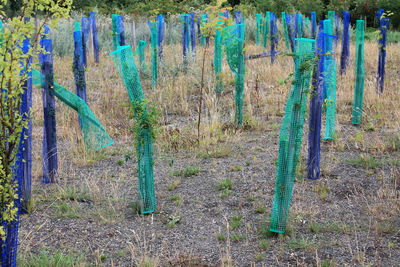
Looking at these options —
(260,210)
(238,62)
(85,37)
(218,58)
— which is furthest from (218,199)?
(85,37)

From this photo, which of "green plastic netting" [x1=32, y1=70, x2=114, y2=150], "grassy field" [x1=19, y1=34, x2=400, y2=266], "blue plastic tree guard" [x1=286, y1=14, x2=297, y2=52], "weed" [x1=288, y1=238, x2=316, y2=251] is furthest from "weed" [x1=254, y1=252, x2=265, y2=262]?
"blue plastic tree guard" [x1=286, y1=14, x2=297, y2=52]

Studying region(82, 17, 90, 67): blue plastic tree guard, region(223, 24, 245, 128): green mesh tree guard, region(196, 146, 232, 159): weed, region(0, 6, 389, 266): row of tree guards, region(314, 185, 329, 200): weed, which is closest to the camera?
region(0, 6, 389, 266): row of tree guards

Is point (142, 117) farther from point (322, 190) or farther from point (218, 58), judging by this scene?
point (218, 58)

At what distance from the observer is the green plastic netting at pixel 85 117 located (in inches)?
210

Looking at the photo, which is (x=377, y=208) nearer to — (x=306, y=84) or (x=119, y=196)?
(x=306, y=84)

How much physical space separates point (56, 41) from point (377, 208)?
39.0 feet

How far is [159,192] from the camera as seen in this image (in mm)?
5172

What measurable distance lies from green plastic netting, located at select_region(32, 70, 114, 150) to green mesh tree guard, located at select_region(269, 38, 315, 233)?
253 cm

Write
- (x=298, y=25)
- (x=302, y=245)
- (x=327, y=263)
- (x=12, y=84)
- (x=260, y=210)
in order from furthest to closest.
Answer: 1. (x=298, y=25)
2. (x=260, y=210)
3. (x=302, y=245)
4. (x=327, y=263)
5. (x=12, y=84)

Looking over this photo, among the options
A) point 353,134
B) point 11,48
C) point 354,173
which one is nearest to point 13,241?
point 11,48

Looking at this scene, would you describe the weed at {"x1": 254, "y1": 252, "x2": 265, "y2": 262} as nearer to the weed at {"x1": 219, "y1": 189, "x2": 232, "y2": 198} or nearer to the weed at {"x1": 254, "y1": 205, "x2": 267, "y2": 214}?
the weed at {"x1": 254, "y1": 205, "x2": 267, "y2": 214}

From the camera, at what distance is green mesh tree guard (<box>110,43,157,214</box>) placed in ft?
14.3

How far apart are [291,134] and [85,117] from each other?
2732 mm

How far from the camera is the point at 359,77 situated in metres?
7.23
